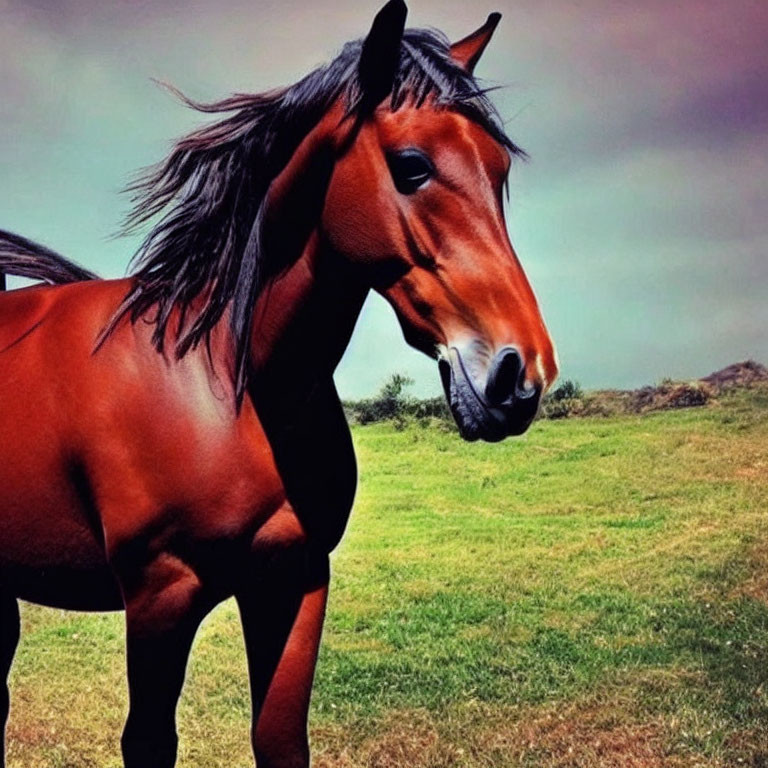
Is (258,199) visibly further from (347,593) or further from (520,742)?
(347,593)

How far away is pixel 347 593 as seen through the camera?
776 cm

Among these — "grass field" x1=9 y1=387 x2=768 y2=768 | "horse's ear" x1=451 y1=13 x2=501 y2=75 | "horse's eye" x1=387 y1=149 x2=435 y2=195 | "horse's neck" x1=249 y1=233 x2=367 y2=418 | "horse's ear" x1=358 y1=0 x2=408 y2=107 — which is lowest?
"grass field" x1=9 y1=387 x2=768 y2=768

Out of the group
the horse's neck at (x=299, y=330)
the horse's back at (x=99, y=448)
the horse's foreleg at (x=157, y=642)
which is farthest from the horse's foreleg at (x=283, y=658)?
the horse's neck at (x=299, y=330)

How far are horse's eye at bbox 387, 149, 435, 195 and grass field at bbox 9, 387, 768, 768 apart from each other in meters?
3.23

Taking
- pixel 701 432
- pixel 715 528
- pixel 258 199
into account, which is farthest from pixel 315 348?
pixel 701 432

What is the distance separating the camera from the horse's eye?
203 centimetres

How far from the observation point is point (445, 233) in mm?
2002

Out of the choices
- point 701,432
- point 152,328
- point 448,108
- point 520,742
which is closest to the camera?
point 448,108

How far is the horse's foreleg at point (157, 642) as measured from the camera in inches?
90.4

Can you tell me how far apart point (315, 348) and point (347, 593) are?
5.68m

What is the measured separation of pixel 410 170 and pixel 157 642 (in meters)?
1.24

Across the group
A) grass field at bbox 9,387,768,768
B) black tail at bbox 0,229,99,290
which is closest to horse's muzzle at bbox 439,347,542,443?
black tail at bbox 0,229,99,290

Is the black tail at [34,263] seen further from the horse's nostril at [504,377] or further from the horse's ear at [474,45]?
the horse's nostril at [504,377]

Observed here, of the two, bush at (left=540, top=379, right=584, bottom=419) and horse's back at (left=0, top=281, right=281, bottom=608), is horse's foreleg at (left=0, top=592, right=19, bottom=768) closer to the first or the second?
horse's back at (left=0, top=281, right=281, bottom=608)
